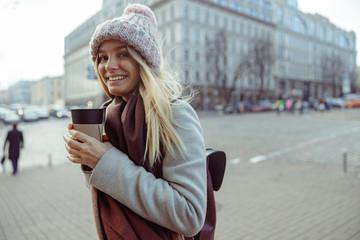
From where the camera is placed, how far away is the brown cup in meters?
1.25

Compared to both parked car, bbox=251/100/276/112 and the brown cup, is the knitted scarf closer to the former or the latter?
the brown cup

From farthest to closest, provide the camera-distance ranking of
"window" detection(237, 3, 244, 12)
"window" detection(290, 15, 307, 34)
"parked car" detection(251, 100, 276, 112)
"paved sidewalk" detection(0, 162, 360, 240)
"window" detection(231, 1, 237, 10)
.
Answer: "window" detection(237, 3, 244, 12), "window" detection(231, 1, 237, 10), "parked car" detection(251, 100, 276, 112), "paved sidewalk" detection(0, 162, 360, 240), "window" detection(290, 15, 307, 34)

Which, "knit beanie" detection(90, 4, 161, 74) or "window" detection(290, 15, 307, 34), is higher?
"window" detection(290, 15, 307, 34)

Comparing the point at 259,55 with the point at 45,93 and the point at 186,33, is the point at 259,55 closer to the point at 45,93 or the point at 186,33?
the point at 186,33

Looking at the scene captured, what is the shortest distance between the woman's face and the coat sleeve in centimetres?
Result: 33

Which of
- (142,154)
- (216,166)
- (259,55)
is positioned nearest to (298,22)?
(216,166)

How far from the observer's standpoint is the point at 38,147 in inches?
604

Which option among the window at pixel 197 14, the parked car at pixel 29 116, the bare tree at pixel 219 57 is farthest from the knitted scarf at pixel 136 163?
the window at pixel 197 14

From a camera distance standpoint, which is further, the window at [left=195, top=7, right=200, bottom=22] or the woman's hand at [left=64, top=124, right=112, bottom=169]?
the window at [left=195, top=7, right=200, bottom=22]

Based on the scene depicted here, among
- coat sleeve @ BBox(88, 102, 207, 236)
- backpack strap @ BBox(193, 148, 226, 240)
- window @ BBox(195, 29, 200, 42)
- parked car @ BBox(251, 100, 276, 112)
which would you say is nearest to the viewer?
coat sleeve @ BBox(88, 102, 207, 236)

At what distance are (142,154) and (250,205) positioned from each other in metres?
4.92

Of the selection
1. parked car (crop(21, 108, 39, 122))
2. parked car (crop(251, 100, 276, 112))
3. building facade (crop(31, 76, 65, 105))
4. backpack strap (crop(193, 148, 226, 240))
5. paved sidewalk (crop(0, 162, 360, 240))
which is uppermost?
building facade (crop(31, 76, 65, 105))

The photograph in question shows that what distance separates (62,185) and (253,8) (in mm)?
55366

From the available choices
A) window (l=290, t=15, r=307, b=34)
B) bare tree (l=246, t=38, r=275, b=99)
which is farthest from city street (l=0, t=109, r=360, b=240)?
bare tree (l=246, t=38, r=275, b=99)
